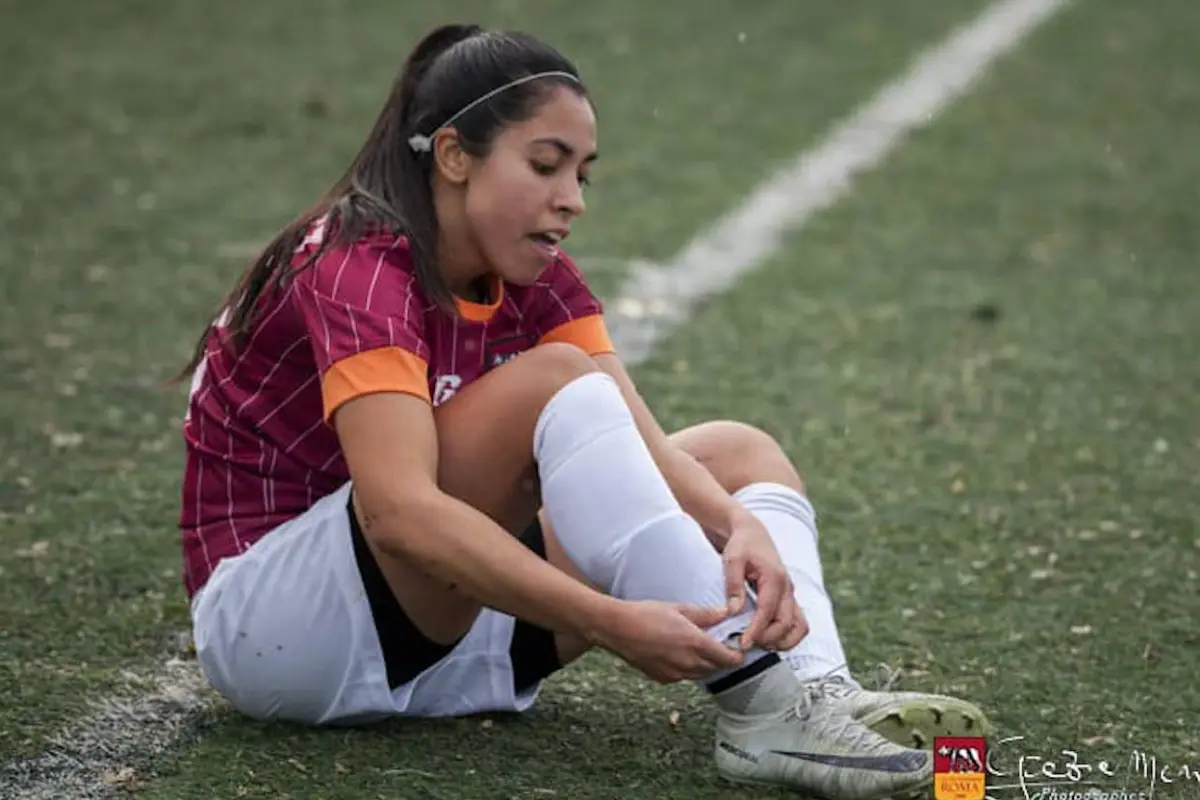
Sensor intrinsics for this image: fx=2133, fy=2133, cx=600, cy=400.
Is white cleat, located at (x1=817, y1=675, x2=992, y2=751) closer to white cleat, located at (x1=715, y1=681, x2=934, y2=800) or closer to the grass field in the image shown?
white cleat, located at (x1=715, y1=681, x2=934, y2=800)

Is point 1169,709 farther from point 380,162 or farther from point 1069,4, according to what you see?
point 1069,4

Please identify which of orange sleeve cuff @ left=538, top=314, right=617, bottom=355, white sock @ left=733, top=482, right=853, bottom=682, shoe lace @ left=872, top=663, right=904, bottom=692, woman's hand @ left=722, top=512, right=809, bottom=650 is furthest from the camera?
shoe lace @ left=872, top=663, right=904, bottom=692

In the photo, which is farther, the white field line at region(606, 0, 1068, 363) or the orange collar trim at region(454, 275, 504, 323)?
the white field line at region(606, 0, 1068, 363)

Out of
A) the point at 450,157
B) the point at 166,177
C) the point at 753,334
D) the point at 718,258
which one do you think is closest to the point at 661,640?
the point at 450,157

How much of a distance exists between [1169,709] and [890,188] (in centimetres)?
381

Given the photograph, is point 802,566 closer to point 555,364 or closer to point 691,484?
point 691,484

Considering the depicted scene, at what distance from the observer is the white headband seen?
2926mm

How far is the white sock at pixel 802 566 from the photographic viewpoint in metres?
3.02

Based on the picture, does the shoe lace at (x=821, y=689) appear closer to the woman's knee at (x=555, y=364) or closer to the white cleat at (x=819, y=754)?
the white cleat at (x=819, y=754)

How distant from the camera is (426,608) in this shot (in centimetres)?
295

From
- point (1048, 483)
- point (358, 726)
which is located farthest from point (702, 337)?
point (358, 726)

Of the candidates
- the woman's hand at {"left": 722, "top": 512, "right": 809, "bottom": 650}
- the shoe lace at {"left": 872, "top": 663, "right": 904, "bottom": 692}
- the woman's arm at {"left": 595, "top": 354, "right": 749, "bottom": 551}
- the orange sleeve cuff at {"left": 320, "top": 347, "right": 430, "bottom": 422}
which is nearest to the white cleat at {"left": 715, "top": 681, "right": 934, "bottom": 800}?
the woman's hand at {"left": 722, "top": 512, "right": 809, "bottom": 650}

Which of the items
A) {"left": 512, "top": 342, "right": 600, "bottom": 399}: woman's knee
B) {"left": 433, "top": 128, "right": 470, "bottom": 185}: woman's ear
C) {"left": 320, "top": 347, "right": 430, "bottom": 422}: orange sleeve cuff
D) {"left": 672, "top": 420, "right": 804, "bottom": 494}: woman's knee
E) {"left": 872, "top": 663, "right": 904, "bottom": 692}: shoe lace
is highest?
{"left": 433, "top": 128, "right": 470, "bottom": 185}: woman's ear

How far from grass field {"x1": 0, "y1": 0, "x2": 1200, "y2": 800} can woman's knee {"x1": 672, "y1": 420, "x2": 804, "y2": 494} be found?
0.36 meters
